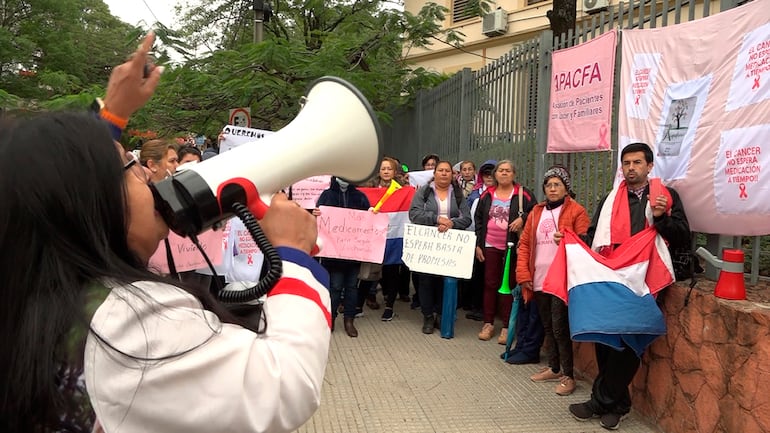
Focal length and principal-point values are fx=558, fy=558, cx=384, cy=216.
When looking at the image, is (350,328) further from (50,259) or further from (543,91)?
(50,259)

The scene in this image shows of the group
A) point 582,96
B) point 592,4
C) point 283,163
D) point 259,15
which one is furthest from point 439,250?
point 592,4

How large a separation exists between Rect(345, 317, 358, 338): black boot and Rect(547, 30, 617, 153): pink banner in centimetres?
257

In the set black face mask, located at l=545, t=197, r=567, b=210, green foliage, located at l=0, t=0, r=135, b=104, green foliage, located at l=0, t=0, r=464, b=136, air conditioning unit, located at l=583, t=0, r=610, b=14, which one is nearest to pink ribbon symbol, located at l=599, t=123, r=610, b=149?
black face mask, located at l=545, t=197, r=567, b=210

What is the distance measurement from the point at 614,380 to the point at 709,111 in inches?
69.6

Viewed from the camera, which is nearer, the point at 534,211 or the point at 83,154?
the point at 83,154

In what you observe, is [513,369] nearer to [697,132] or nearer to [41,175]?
[697,132]

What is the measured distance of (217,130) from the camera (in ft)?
33.2

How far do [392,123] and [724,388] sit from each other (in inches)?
364

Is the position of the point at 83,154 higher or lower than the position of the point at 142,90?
lower

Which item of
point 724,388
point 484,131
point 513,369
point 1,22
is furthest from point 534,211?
point 1,22

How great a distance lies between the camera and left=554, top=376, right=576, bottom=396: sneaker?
417cm

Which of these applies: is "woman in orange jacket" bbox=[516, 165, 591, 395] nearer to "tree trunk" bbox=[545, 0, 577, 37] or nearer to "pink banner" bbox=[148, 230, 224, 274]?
"pink banner" bbox=[148, 230, 224, 274]

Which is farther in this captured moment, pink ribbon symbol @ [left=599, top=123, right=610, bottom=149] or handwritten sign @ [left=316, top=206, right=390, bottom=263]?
handwritten sign @ [left=316, top=206, right=390, bottom=263]

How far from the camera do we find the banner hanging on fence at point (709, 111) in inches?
119
